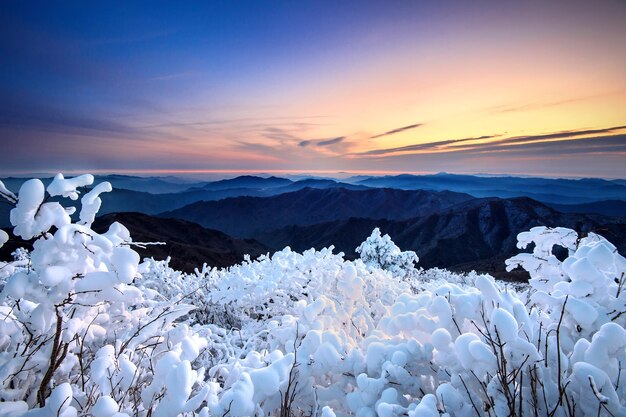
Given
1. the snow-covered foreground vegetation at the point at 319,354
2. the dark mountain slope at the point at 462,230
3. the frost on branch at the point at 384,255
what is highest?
the snow-covered foreground vegetation at the point at 319,354

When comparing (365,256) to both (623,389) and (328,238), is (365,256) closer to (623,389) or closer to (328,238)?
(623,389)

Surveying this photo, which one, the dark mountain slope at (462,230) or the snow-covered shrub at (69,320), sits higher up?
the snow-covered shrub at (69,320)

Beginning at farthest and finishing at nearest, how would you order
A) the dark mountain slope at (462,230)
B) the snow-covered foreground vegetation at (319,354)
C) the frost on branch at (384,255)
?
the dark mountain slope at (462,230) → the frost on branch at (384,255) → the snow-covered foreground vegetation at (319,354)

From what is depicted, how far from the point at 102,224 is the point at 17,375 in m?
91.2

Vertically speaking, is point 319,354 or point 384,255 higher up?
point 319,354

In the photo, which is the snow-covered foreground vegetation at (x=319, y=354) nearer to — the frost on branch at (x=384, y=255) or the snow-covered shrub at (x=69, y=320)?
the snow-covered shrub at (x=69, y=320)

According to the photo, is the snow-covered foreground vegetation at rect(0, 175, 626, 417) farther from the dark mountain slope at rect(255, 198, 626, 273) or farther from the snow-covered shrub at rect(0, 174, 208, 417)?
the dark mountain slope at rect(255, 198, 626, 273)

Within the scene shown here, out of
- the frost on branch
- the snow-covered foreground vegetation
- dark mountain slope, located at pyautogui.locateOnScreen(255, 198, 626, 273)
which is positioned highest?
the snow-covered foreground vegetation

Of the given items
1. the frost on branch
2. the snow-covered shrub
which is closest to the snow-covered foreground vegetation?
the snow-covered shrub

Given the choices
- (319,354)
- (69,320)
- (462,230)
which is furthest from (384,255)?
(462,230)

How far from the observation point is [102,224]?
7981cm

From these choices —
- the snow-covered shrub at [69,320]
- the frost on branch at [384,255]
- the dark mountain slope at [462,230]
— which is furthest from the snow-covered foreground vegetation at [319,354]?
the dark mountain slope at [462,230]

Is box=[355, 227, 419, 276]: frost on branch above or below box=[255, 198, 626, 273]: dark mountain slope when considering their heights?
above

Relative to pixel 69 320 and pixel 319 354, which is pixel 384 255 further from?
pixel 69 320
